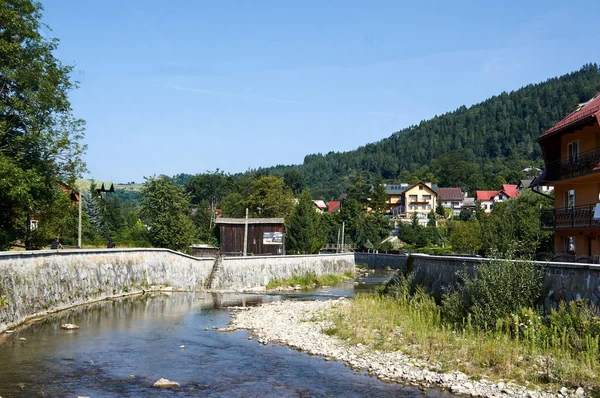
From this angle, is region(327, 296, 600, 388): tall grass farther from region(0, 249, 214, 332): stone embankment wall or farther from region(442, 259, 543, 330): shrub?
region(0, 249, 214, 332): stone embankment wall

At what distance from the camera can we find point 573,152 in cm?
3416

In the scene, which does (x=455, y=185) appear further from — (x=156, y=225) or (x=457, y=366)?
(x=457, y=366)

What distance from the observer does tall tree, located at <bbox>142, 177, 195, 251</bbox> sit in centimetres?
5909

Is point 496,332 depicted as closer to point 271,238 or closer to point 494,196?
point 271,238

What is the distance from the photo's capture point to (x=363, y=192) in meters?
135

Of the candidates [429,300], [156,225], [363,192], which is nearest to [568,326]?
[429,300]

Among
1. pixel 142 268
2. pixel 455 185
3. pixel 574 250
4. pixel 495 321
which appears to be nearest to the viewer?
pixel 495 321

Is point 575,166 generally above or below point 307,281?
above

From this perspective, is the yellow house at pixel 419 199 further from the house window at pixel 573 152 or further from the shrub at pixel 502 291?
the shrub at pixel 502 291

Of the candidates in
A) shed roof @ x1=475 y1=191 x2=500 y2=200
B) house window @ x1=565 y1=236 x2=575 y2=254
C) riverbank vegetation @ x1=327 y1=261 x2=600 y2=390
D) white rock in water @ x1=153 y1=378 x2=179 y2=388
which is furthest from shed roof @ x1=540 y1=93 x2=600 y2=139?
shed roof @ x1=475 y1=191 x2=500 y2=200

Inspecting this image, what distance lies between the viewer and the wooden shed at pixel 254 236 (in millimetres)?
62625

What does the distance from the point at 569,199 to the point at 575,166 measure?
147 inches

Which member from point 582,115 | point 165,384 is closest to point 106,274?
point 165,384

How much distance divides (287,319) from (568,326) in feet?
46.8
